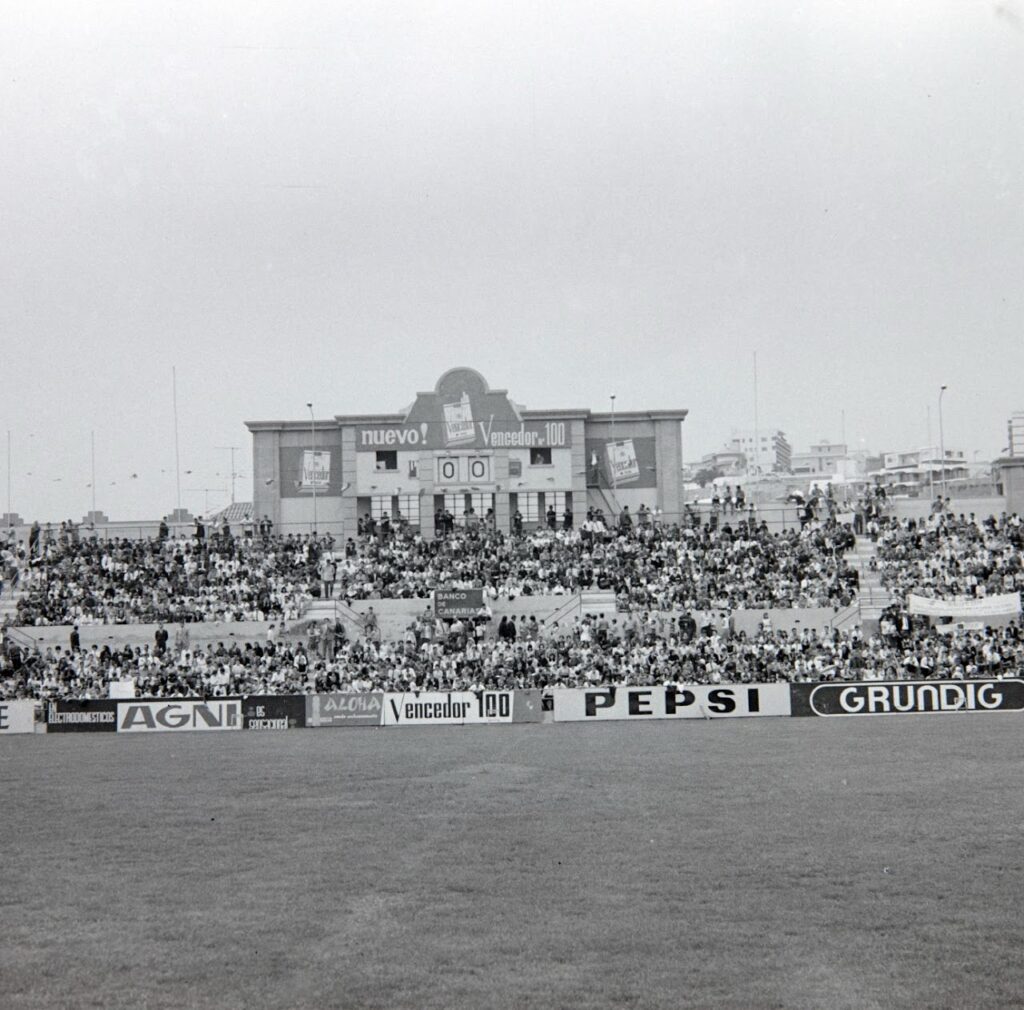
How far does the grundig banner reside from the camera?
49469 mm

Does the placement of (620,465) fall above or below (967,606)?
above

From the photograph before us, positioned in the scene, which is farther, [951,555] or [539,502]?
[539,502]

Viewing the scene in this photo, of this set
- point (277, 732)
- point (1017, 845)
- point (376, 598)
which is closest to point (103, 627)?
point (376, 598)

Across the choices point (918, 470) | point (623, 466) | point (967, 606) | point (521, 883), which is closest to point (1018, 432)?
point (918, 470)

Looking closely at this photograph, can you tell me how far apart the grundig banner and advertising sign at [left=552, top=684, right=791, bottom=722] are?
11696 mm

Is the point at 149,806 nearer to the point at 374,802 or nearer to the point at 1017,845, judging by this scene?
the point at 374,802

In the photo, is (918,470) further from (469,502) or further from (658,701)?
(658,701)

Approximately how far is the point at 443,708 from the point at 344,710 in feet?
9.97

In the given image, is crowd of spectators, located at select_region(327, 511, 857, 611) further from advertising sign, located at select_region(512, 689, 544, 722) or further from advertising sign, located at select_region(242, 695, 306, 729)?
advertising sign, located at select_region(242, 695, 306, 729)

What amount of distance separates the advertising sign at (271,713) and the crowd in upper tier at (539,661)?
3.95 metres

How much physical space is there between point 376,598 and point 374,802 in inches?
1254

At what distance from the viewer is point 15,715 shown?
4188cm

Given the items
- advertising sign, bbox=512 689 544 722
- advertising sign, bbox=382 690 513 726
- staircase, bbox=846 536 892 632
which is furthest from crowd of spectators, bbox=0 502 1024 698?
advertising sign, bbox=512 689 544 722

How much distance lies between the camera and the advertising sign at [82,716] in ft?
136
